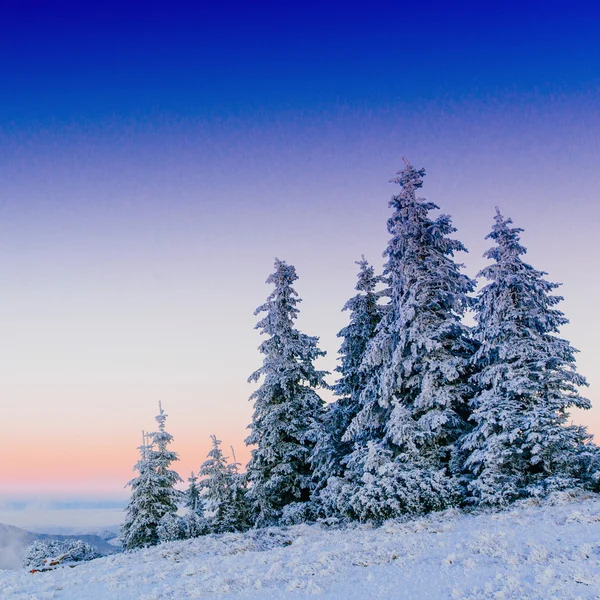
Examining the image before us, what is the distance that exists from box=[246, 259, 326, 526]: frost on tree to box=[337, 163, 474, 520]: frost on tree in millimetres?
4356

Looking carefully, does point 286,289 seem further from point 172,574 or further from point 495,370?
point 172,574

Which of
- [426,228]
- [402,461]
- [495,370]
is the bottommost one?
[402,461]

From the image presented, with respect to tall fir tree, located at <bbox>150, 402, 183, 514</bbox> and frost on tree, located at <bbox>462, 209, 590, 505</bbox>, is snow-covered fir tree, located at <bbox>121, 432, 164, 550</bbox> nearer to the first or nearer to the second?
tall fir tree, located at <bbox>150, 402, 183, 514</bbox>

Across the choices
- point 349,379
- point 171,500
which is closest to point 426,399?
point 349,379

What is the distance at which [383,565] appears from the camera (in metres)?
9.35

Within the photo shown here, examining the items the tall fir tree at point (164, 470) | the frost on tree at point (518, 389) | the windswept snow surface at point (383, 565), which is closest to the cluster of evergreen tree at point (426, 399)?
the frost on tree at point (518, 389)

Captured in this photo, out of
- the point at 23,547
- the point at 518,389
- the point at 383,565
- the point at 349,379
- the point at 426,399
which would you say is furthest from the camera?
the point at 23,547

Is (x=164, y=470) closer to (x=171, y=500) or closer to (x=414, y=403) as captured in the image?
(x=171, y=500)

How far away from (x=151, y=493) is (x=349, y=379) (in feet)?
48.1

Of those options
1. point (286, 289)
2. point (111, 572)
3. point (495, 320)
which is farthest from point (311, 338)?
point (111, 572)

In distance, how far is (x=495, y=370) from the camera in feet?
55.1

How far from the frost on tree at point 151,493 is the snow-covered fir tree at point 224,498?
403 centimetres

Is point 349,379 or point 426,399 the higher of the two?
point 349,379

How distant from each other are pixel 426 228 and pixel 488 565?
1481 centimetres
